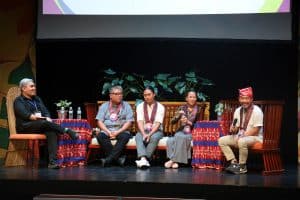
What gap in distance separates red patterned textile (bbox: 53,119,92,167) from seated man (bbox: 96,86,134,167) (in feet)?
0.62

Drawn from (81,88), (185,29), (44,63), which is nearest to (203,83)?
(185,29)

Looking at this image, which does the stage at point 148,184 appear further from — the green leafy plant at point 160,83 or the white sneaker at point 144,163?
the green leafy plant at point 160,83

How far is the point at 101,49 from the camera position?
7.14 m

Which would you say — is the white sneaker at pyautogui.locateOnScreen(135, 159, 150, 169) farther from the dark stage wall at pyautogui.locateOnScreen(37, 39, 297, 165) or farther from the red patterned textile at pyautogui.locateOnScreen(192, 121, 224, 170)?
the dark stage wall at pyautogui.locateOnScreen(37, 39, 297, 165)

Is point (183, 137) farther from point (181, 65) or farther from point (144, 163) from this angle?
point (181, 65)

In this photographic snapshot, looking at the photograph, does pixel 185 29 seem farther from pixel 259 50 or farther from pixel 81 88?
pixel 81 88

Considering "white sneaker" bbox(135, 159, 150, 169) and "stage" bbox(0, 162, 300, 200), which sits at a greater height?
"white sneaker" bbox(135, 159, 150, 169)

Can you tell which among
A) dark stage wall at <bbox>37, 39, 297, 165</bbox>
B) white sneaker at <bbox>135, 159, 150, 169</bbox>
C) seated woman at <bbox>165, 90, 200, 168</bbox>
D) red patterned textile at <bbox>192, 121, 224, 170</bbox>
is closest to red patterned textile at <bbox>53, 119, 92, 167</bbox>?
white sneaker at <bbox>135, 159, 150, 169</bbox>

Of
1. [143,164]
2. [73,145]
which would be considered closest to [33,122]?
[73,145]

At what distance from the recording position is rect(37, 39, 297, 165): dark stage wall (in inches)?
263

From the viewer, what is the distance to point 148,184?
466cm

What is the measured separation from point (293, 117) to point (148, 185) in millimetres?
2740

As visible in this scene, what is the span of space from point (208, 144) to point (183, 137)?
28 cm

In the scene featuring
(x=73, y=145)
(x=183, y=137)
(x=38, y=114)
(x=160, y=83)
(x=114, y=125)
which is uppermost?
(x=160, y=83)
